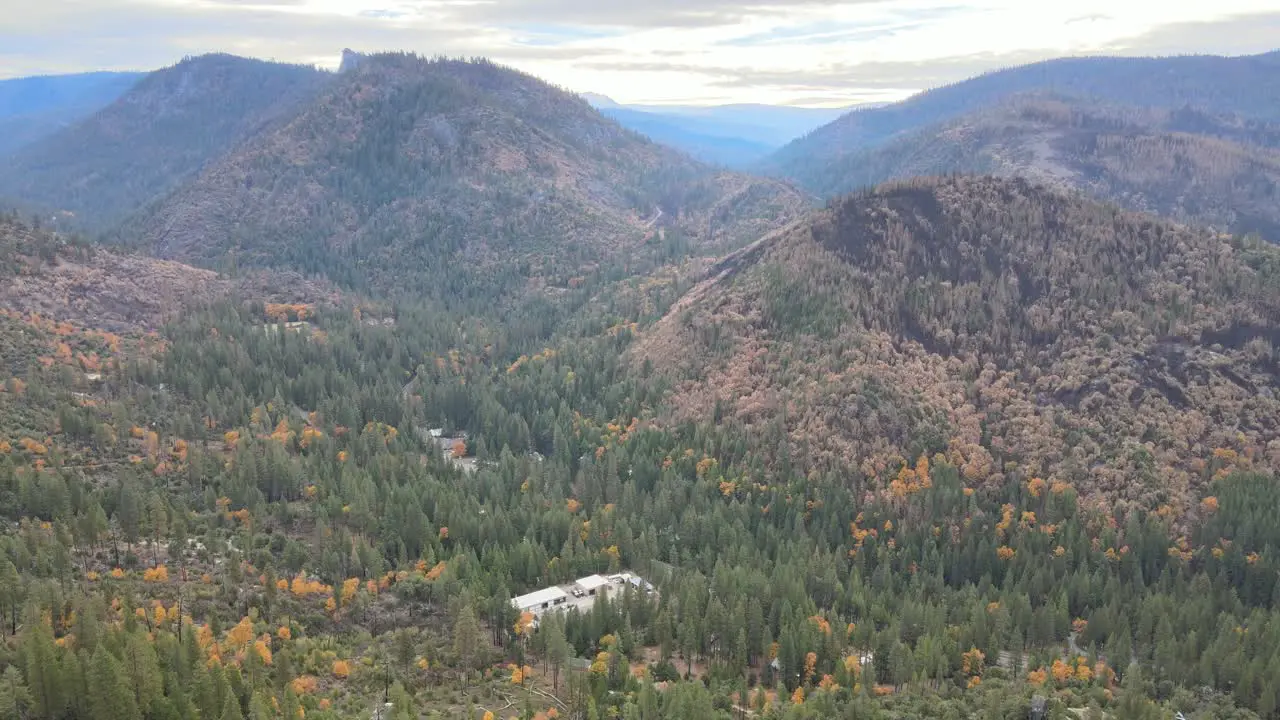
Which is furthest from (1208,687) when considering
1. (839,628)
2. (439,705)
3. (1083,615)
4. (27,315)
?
(27,315)

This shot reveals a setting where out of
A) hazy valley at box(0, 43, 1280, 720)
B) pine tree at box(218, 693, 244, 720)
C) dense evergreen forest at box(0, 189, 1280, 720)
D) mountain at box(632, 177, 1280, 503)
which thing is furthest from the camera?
mountain at box(632, 177, 1280, 503)

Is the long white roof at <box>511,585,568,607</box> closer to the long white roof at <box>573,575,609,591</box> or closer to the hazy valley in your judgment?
the hazy valley

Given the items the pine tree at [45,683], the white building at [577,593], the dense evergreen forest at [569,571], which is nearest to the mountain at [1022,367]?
the dense evergreen forest at [569,571]

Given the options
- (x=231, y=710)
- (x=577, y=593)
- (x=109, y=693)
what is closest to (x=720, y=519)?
(x=577, y=593)

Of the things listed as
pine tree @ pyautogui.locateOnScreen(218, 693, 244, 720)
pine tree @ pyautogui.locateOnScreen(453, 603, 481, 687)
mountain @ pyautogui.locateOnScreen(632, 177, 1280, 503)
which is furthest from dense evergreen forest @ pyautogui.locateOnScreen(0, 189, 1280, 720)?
mountain @ pyautogui.locateOnScreen(632, 177, 1280, 503)

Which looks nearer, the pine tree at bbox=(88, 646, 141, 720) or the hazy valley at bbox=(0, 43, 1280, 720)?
the pine tree at bbox=(88, 646, 141, 720)

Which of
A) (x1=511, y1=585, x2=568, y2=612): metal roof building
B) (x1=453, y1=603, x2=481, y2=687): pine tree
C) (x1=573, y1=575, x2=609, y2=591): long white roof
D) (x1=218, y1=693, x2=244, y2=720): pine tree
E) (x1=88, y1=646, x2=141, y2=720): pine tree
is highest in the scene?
(x1=88, y1=646, x2=141, y2=720): pine tree

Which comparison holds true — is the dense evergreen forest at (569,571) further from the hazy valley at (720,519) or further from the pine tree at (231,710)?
the hazy valley at (720,519)
